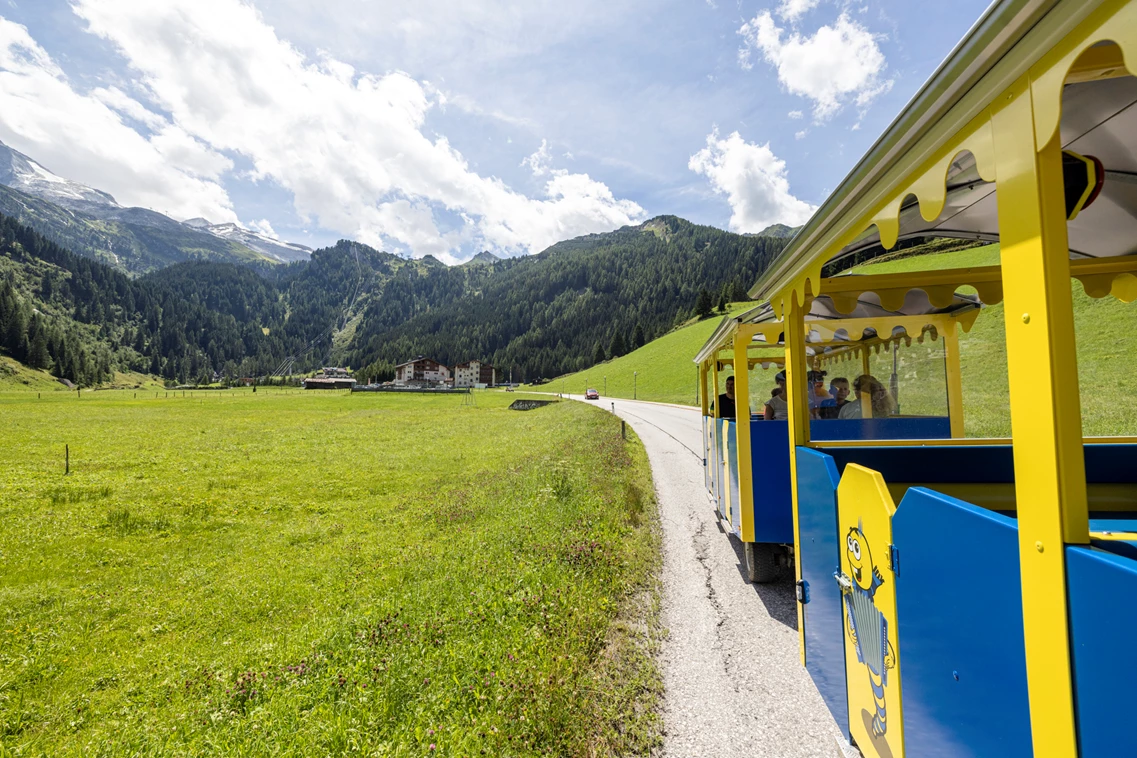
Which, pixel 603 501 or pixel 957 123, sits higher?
pixel 957 123

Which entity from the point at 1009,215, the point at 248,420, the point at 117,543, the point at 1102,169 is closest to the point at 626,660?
the point at 1009,215

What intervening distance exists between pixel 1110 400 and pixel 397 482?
674 inches

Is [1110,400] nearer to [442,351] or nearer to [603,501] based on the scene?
[603,501]

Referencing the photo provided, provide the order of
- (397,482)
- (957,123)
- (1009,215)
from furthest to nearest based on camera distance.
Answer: (397,482), (957,123), (1009,215)

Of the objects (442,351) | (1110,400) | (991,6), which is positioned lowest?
(1110,400)

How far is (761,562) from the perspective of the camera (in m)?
6.54

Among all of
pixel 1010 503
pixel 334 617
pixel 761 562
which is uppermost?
pixel 1010 503

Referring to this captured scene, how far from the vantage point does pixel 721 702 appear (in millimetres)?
4273

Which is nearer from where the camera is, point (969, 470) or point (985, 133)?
point (985, 133)

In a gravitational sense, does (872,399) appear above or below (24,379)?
below

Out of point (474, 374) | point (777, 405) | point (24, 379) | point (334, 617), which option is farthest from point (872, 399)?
point (474, 374)

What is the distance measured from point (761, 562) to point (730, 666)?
203cm

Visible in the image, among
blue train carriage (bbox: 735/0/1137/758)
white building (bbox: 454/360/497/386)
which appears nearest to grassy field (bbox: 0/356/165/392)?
white building (bbox: 454/360/497/386)

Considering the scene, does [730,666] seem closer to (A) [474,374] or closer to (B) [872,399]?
(B) [872,399]
